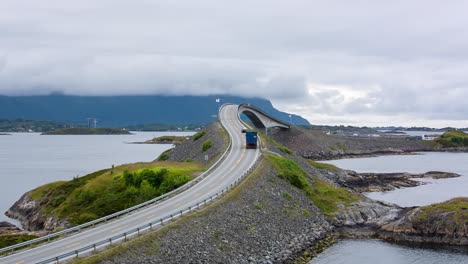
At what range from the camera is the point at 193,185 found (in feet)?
225

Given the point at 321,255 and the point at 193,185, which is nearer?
the point at 321,255

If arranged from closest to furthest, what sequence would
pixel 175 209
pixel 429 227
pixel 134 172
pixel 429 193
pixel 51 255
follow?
pixel 51 255 < pixel 175 209 < pixel 429 227 < pixel 134 172 < pixel 429 193

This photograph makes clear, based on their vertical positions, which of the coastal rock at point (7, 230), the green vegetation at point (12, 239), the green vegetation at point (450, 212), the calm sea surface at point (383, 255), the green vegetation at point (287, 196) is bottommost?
the calm sea surface at point (383, 255)

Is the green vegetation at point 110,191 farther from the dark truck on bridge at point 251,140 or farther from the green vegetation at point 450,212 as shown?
the green vegetation at point 450,212

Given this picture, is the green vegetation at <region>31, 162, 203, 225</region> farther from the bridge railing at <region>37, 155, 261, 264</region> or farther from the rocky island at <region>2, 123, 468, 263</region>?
the bridge railing at <region>37, 155, 261, 264</region>

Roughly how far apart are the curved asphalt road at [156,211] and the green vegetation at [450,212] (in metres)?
24.1

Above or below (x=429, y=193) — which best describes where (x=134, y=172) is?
above

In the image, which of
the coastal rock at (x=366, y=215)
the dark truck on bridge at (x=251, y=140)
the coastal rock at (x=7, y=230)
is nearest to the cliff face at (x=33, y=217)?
the coastal rock at (x=7, y=230)

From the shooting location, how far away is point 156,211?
5412 cm

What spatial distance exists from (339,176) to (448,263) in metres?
57.3

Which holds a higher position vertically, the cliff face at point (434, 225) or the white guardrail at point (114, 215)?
the white guardrail at point (114, 215)

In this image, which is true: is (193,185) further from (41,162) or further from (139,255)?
(41,162)

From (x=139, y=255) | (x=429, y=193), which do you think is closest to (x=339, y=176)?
(x=429, y=193)

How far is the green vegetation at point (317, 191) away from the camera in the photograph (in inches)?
3039
